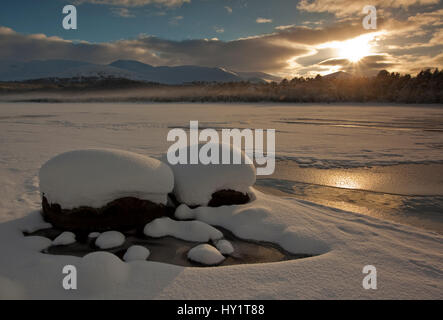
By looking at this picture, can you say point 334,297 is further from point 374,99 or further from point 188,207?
point 374,99

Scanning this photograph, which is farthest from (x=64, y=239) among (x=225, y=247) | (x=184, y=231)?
(x=225, y=247)

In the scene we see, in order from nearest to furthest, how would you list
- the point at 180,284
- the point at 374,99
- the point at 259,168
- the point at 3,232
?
1. the point at 180,284
2. the point at 3,232
3. the point at 259,168
4. the point at 374,99

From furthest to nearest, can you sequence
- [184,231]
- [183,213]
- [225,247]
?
[183,213]
[184,231]
[225,247]

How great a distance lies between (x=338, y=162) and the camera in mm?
4633

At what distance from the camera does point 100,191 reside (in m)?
2.26

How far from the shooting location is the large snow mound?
226 cm

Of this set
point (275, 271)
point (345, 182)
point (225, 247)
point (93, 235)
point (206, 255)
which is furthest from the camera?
point (345, 182)

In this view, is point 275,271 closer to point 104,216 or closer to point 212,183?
point 212,183

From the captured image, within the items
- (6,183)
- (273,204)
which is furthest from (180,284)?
(6,183)

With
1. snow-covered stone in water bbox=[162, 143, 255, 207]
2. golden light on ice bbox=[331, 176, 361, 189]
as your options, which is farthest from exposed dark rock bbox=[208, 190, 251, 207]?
golden light on ice bbox=[331, 176, 361, 189]

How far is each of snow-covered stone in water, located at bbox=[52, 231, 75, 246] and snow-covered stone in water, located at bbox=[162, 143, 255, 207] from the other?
0.99 metres

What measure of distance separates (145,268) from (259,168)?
2.92 meters

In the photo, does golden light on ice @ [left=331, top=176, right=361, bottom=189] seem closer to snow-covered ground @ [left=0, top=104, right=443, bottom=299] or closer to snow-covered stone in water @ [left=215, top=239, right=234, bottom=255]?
snow-covered ground @ [left=0, top=104, right=443, bottom=299]

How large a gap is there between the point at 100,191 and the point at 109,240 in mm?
399
